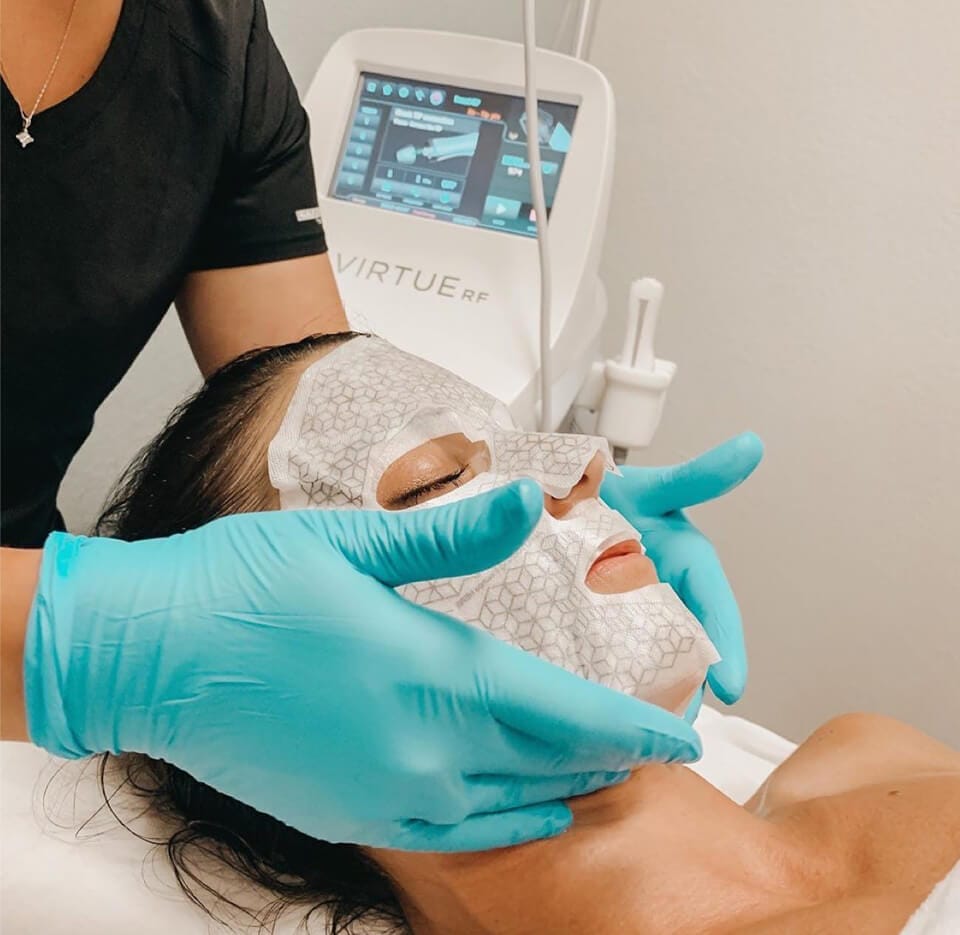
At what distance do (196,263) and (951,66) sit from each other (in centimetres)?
120

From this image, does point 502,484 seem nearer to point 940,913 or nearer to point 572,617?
point 572,617

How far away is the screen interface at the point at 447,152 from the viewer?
4.32 ft

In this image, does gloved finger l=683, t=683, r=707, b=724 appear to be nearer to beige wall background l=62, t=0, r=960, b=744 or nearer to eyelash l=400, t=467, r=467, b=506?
eyelash l=400, t=467, r=467, b=506

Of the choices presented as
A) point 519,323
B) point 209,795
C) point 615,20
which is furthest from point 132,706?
point 615,20

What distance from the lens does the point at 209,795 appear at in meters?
0.91

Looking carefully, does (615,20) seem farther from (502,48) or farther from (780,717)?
(780,717)

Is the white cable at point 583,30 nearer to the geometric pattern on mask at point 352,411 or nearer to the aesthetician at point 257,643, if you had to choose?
the aesthetician at point 257,643

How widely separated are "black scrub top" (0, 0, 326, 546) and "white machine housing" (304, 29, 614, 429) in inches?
8.9

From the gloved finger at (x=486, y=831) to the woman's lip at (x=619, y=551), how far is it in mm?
192

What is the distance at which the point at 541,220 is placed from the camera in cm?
124

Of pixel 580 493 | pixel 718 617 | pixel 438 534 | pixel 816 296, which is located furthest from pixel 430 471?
pixel 816 296

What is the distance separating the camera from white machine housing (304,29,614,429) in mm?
1253

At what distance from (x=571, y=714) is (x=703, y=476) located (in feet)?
1.33

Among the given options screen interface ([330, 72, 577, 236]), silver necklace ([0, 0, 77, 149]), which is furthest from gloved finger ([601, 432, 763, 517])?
silver necklace ([0, 0, 77, 149])
